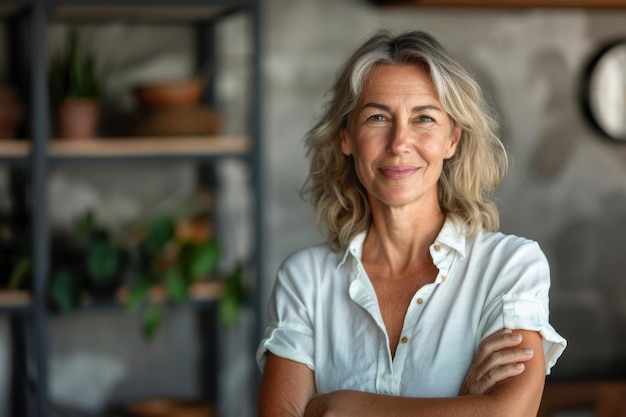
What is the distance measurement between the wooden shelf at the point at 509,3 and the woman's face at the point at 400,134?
233 cm

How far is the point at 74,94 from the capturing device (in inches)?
154

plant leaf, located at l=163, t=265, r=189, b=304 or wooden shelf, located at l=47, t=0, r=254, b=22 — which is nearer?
wooden shelf, located at l=47, t=0, r=254, b=22

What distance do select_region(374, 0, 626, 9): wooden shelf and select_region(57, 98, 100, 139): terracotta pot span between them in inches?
51.6

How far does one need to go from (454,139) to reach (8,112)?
90.2 inches

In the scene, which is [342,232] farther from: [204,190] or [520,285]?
[204,190]

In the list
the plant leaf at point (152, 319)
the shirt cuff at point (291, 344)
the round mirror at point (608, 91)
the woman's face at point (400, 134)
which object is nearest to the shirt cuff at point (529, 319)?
the woman's face at point (400, 134)

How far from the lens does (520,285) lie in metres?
1.84

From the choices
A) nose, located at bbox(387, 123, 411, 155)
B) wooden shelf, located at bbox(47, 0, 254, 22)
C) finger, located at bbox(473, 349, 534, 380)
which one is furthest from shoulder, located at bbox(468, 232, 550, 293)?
wooden shelf, located at bbox(47, 0, 254, 22)

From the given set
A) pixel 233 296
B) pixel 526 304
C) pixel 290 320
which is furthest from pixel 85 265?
pixel 526 304

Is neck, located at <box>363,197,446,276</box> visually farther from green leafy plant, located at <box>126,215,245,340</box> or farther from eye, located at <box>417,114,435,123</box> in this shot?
green leafy plant, located at <box>126,215,245,340</box>

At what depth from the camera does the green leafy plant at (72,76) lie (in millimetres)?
3889

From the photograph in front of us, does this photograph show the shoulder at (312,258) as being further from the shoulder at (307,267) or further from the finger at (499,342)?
the finger at (499,342)

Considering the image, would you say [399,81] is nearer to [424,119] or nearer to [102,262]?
[424,119]

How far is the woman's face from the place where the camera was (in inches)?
75.0
